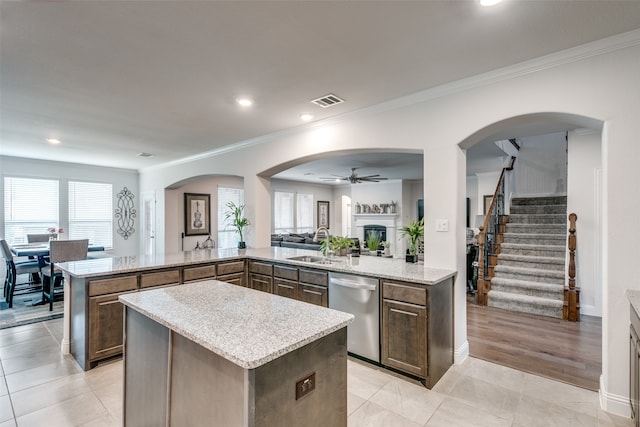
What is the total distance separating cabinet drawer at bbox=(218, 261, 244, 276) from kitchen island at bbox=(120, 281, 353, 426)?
205cm

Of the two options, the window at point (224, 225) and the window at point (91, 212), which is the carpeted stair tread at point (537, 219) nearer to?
the window at point (224, 225)

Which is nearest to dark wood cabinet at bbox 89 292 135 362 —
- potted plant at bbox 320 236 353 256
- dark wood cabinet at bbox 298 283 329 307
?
dark wood cabinet at bbox 298 283 329 307

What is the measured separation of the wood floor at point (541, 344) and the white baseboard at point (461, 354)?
0.16 meters

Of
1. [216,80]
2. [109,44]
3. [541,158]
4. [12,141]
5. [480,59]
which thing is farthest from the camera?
[541,158]

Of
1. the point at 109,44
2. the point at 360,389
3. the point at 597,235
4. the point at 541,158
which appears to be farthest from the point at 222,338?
the point at 541,158

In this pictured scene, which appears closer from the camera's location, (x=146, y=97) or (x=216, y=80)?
(x=216, y=80)

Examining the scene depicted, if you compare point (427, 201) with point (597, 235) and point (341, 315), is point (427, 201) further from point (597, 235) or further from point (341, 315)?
point (597, 235)

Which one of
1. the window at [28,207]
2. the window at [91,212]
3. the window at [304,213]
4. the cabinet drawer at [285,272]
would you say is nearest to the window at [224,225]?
the window at [91,212]

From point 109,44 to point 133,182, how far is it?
671cm

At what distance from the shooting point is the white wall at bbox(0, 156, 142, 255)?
630 centimetres

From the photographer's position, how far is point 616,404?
223cm

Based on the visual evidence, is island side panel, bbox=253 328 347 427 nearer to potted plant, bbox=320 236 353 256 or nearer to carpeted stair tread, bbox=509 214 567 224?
potted plant, bbox=320 236 353 256

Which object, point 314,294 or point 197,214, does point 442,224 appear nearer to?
point 314,294

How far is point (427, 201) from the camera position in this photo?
3199 mm
